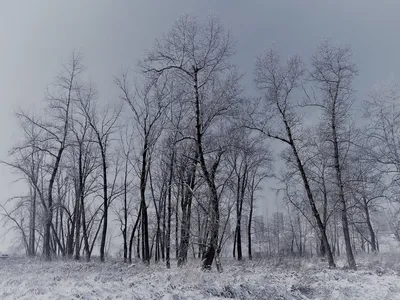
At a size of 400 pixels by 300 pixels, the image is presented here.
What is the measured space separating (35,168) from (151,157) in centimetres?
1511

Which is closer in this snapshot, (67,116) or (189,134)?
(189,134)

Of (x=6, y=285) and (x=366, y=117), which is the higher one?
(x=366, y=117)

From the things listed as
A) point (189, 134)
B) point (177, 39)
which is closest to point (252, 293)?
point (189, 134)

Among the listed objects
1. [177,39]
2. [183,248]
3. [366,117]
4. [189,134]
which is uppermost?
[177,39]

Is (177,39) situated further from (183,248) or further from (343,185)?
(343,185)

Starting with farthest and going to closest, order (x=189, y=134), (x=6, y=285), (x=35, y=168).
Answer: (x=35, y=168) < (x=189, y=134) < (x=6, y=285)

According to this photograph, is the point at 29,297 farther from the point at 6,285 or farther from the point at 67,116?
the point at 67,116

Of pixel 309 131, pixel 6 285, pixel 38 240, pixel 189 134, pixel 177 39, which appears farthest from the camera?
pixel 38 240

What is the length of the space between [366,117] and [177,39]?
11886mm

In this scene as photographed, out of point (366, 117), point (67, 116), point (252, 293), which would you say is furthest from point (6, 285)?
point (366, 117)

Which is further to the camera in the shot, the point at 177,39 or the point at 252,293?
the point at 177,39

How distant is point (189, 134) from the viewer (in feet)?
55.5

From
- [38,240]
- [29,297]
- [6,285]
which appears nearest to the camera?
[29,297]

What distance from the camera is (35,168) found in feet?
103
